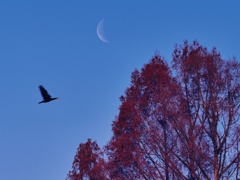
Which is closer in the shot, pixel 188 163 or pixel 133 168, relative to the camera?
pixel 188 163

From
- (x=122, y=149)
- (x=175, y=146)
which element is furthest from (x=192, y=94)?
(x=122, y=149)

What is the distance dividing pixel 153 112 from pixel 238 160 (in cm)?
458

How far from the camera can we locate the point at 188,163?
78.0 ft

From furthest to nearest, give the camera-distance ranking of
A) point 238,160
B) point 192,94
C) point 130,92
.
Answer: point 130,92, point 192,94, point 238,160

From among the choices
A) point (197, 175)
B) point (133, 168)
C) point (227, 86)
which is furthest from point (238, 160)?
point (133, 168)

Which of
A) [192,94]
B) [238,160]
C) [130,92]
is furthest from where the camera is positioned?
[130,92]

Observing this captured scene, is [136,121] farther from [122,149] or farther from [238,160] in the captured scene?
[238,160]

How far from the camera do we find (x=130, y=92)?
92.2ft

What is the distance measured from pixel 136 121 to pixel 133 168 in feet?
7.02

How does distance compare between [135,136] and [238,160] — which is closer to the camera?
[238,160]

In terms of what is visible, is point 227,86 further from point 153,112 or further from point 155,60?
point 155,60

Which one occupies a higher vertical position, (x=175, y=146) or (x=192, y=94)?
(x=192, y=94)

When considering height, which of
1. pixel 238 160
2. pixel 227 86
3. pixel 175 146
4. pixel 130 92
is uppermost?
pixel 130 92

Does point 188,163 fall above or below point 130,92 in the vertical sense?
below
